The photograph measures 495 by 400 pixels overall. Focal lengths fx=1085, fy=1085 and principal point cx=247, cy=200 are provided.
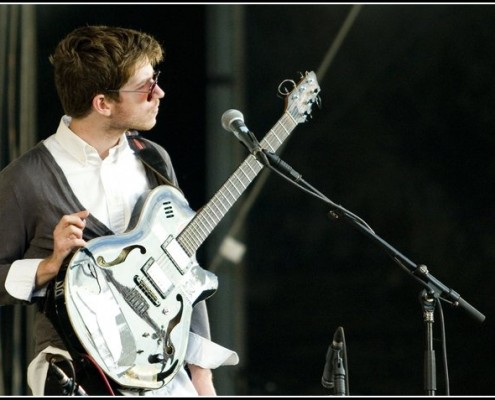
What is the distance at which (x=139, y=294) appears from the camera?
2889 millimetres

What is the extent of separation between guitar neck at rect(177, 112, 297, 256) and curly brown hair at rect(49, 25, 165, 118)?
1.34 ft

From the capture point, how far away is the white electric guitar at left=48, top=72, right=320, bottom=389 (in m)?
2.75

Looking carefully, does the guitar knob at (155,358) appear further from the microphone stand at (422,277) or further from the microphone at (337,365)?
the microphone stand at (422,277)

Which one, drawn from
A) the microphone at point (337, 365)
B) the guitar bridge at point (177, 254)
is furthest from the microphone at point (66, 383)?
the microphone at point (337, 365)

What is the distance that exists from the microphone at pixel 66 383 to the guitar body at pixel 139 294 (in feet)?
0.38

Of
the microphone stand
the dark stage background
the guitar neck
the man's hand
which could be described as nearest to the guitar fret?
the guitar neck

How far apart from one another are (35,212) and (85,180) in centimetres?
17

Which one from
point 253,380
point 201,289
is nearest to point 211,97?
point 253,380

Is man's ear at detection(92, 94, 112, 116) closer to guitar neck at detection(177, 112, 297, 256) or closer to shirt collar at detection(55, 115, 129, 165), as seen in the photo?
shirt collar at detection(55, 115, 129, 165)

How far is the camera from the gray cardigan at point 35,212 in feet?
9.45

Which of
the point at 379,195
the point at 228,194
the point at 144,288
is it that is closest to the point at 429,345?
the point at 228,194

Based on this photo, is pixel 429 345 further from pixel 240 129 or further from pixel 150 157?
pixel 150 157

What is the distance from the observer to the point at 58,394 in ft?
9.22

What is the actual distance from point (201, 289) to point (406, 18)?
6.92ft
